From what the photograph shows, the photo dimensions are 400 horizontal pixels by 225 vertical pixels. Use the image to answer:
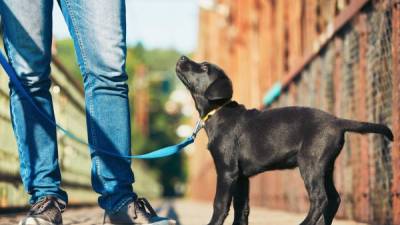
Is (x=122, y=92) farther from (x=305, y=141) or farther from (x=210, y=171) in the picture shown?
(x=210, y=171)

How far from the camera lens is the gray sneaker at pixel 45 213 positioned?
3.55 m

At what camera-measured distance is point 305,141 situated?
370 cm

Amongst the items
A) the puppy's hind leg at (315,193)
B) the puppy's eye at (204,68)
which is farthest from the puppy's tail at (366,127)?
the puppy's eye at (204,68)

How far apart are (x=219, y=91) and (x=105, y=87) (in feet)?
1.76

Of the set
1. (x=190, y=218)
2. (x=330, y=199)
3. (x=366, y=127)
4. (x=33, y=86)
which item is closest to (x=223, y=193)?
(x=330, y=199)

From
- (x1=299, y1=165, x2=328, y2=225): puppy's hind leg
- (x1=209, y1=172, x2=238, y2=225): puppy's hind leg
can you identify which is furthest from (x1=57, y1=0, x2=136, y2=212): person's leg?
(x1=299, y1=165, x2=328, y2=225): puppy's hind leg

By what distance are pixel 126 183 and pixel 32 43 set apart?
0.71 metres

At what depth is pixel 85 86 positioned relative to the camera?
377 centimetres

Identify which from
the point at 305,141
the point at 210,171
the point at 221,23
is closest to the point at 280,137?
the point at 305,141

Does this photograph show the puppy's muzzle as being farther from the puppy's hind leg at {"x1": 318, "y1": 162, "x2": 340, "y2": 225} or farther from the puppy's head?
the puppy's hind leg at {"x1": 318, "y1": 162, "x2": 340, "y2": 225}

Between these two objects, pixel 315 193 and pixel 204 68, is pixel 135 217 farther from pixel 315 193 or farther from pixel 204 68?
pixel 204 68

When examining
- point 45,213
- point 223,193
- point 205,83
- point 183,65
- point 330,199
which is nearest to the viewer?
point 45,213

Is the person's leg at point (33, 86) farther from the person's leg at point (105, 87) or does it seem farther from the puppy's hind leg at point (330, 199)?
the puppy's hind leg at point (330, 199)

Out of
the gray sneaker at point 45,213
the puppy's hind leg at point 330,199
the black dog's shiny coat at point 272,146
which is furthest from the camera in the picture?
the puppy's hind leg at point 330,199
